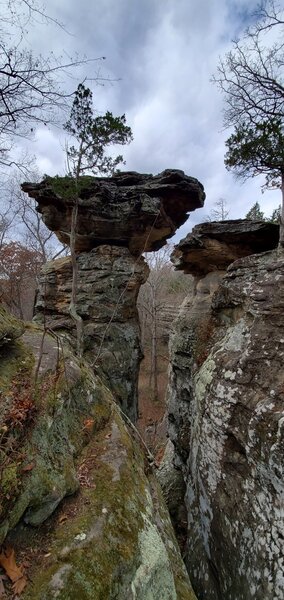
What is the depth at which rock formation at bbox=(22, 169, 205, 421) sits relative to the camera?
12.2 metres

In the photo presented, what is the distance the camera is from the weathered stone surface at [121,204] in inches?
481

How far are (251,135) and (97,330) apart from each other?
28.9ft

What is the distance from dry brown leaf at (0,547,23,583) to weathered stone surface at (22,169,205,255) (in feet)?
36.1

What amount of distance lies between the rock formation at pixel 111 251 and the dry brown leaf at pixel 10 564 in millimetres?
9682

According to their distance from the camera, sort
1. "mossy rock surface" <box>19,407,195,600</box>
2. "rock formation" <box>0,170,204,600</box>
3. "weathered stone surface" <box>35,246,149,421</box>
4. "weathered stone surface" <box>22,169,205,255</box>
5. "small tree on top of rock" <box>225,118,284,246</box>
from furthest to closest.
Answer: "weathered stone surface" <box>35,246,149,421</box> < "weathered stone surface" <box>22,169,205,255</box> < "small tree on top of rock" <box>225,118,284,246</box> < "rock formation" <box>0,170,204,600</box> < "mossy rock surface" <box>19,407,195,600</box>

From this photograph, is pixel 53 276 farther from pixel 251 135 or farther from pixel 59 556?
pixel 59 556

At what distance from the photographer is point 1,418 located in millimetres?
2625

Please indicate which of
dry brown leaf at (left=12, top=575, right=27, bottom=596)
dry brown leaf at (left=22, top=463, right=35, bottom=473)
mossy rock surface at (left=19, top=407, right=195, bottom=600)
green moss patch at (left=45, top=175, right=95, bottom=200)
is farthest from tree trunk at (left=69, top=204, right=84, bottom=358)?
dry brown leaf at (left=12, top=575, right=27, bottom=596)

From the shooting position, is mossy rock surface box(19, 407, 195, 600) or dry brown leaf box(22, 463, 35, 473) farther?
dry brown leaf box(22, 463, 35, 473)

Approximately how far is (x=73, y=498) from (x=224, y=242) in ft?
30.4

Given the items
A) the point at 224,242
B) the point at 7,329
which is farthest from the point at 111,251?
the point at 7,329

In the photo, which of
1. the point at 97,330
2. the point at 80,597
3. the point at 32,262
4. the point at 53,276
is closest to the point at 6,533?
the point at 80,597

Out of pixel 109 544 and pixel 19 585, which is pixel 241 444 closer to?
pixel 109 544

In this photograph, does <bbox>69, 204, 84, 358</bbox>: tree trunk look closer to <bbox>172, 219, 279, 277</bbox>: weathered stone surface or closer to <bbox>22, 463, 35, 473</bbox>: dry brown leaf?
<bbox>172, 219, 279, 277</bbox>: weathered stone surface
